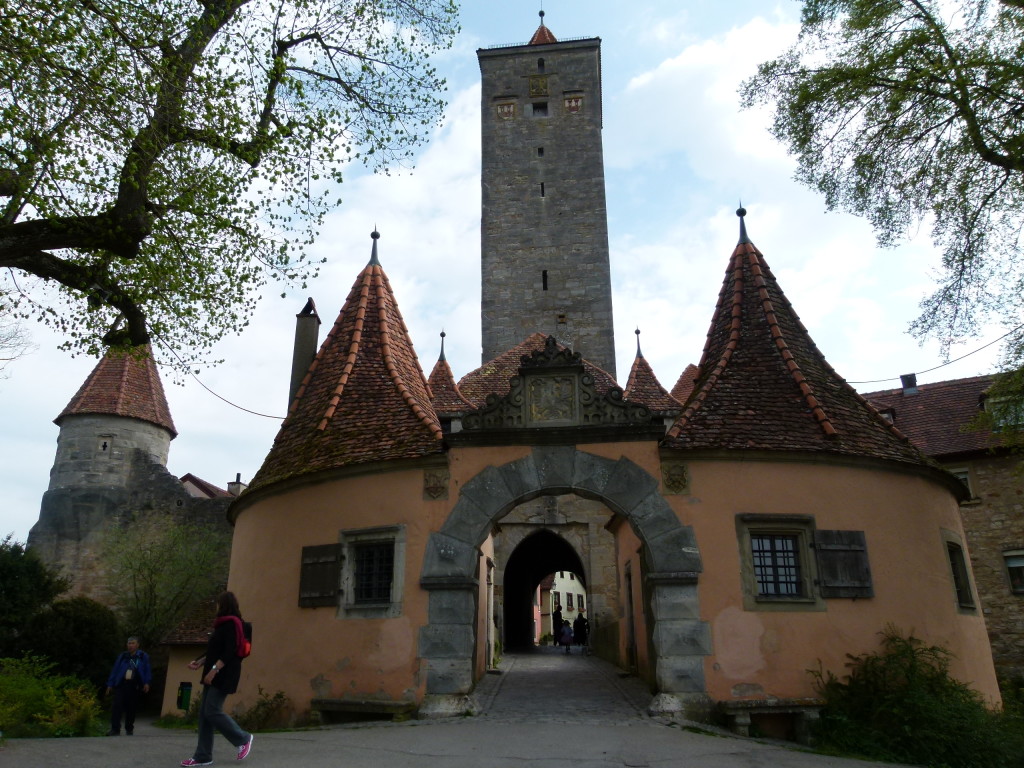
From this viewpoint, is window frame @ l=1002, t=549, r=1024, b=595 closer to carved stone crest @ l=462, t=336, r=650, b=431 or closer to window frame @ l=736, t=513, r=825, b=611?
window frame @ l=736, t=513, r=825, b=611

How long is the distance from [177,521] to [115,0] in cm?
2314

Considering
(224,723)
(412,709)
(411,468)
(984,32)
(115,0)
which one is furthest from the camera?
(984,32)

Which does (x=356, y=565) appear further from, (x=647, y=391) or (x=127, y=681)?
(x=647, y=391)

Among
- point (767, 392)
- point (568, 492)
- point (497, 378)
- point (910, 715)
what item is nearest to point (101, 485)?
point (497, 378)

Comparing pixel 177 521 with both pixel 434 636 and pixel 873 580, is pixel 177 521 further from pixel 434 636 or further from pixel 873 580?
pixel 873 580

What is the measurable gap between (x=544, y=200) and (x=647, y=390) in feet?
40.3

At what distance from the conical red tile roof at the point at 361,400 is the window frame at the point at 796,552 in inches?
159

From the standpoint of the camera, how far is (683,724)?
917 cm

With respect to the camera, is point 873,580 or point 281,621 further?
point 281,621

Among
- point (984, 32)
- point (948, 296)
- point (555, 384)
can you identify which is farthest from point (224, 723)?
point (984, 32)

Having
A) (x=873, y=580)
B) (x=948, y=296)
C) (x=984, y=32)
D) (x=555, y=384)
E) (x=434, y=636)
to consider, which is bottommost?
(x=434, y=636)

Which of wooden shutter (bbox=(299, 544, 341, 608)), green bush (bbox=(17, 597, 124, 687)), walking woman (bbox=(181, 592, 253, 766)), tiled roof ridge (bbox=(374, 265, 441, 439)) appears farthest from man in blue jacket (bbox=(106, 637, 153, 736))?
green bush (bbox=(17, 597, 124, 687))

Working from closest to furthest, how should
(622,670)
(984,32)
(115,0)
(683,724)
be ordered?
(115,0), (683,724), (984,32), (622,670)

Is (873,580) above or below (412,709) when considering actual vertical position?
above
